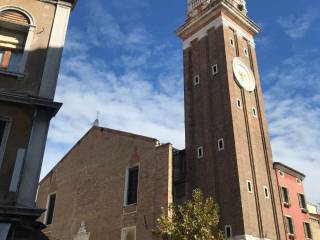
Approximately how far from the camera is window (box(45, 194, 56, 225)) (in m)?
28.3

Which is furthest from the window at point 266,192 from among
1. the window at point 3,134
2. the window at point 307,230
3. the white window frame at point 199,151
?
A: the window at point 3,134

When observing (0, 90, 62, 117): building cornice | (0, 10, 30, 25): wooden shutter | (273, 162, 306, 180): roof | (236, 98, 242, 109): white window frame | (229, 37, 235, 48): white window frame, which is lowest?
(0, 90, 62, 117): building cornice

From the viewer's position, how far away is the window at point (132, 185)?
23359 millimetres

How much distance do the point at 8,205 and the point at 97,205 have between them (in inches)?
699

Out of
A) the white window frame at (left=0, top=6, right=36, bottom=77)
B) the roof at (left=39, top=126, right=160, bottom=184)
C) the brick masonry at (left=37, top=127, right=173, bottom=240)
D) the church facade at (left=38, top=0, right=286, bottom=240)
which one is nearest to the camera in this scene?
the white window frame at (left=0, top=6, right=36, bottom=77)

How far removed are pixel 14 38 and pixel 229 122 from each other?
56.9ft

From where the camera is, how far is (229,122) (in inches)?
984

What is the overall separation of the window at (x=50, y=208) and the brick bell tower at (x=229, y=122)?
35.9ft

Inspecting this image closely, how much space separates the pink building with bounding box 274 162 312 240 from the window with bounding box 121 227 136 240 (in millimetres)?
9621

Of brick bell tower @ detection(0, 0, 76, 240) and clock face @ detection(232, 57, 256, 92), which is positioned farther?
clock face @ detection(232, 57, 256, 92)

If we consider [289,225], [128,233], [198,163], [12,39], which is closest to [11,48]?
[12,39]

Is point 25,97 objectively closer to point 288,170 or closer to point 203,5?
point 288,170

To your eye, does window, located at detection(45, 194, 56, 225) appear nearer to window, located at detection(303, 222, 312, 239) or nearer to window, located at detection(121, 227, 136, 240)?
window, located at detection(121, 227, 136, 240)

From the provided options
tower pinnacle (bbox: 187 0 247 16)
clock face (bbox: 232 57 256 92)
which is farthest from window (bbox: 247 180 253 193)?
tower pinnacle (bbox: 187 0 247 16)
